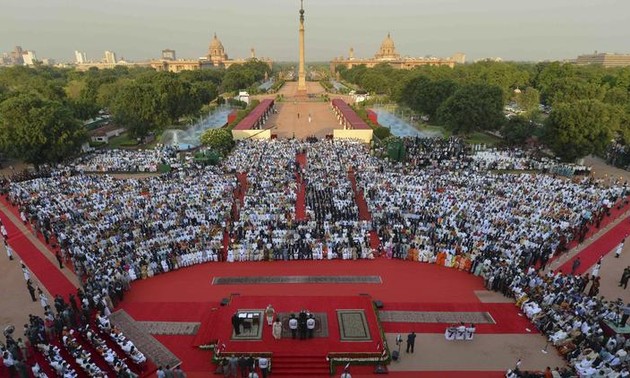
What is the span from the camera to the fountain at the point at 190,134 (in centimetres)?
4381

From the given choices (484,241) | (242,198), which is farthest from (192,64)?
(484,241)

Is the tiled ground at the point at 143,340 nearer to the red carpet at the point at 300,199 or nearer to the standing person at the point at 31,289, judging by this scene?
the standing person at the point at 31,289

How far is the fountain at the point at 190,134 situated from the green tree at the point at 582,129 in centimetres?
3500

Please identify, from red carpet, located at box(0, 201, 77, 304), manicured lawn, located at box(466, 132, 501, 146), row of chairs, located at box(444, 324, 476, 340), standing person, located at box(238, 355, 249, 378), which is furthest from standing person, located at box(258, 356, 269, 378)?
manicured lawn, located at box(466, 132, 501, 146)

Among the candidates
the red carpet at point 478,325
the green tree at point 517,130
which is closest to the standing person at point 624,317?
the red carpet at point 478,325

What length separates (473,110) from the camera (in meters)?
41.8

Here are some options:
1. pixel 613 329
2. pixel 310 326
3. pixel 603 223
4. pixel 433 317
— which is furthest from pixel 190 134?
pixel 613 329

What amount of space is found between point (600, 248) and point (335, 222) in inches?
536

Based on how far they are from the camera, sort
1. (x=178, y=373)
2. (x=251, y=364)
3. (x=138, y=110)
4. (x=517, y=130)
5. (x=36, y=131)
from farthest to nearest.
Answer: (x=138, y=110)
(x=517, y=130)
(x=36, y=131)
(x=251, y=364)
(x=178, y=373)

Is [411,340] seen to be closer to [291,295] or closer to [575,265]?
[291,295]

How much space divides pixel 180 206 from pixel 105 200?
4.90m

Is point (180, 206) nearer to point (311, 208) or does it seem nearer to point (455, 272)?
point (311, 208)

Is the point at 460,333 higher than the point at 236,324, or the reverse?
the point at 236,324

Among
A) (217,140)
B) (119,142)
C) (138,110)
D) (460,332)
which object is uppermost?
(138,110)
